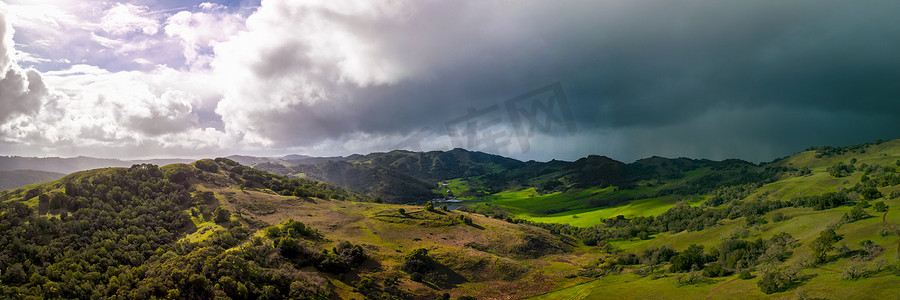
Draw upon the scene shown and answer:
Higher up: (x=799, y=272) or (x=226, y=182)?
(x=226, y=182)

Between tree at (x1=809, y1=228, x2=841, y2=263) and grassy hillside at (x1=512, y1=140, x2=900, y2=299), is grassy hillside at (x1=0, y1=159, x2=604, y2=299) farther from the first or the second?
tree at (x1=809, y1=228, x2=841, y2=263)

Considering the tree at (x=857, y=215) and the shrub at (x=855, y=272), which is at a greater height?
the tree at (x=857, y=215)

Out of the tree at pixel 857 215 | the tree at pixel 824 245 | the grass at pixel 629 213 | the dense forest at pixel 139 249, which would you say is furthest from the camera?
the grass at pixel 629 213

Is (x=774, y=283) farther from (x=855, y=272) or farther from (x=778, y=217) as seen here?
(x=778, y=217)

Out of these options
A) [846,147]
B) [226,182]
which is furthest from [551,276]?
[846,147]

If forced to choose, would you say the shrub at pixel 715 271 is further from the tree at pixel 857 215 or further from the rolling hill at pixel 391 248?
the tree at pixel 857 215

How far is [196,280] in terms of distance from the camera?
136ft

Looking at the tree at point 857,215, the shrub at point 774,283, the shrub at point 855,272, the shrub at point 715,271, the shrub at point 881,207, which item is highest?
the shrub at point 881,207

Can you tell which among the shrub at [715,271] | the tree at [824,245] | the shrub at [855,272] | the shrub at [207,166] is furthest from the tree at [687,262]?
the shrub at [207,166]

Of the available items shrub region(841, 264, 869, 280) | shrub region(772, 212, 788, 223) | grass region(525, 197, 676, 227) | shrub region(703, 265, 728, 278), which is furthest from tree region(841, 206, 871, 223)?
grass region(525, 197, 676, 227)

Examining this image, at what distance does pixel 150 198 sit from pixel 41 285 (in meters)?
44.0

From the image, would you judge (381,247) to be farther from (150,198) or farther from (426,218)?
(150,198)

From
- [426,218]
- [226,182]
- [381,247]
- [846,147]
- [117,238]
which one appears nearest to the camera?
[117,238]

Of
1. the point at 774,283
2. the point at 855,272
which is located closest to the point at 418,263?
the point at 774,283
